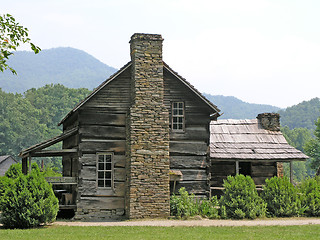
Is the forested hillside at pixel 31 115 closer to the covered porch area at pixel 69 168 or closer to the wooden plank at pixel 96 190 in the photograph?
the covered porch area at pixel 69 168

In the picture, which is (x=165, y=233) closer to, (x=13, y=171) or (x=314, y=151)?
(x=13, y=171)

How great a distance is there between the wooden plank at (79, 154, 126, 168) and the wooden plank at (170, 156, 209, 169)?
7.30ft

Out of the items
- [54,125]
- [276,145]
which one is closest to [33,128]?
[54,125]

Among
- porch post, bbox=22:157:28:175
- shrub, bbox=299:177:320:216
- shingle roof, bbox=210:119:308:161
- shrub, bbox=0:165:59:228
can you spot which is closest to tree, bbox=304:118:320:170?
shingle roof, bbox=210:119:308:161

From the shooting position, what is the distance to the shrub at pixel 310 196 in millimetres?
20922

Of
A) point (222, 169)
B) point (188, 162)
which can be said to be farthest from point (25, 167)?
point (222, 169)

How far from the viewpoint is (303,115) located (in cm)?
14450

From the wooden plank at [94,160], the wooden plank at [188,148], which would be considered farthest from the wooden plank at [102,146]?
the wooden plank at [188,148]

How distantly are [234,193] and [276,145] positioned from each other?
19.7 feet

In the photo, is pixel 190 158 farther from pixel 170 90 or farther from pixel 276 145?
pixel 276 145

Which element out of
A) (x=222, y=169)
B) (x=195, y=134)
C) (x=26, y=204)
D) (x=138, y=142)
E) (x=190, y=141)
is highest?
(x=195, y=134)

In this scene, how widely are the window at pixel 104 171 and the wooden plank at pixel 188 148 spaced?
2.84 metres

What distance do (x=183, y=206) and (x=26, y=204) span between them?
6.56 meters

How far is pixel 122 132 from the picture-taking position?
20.9m
